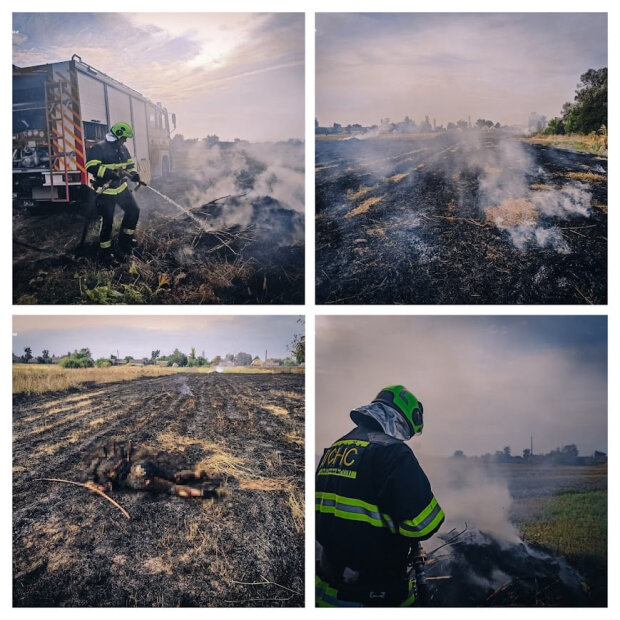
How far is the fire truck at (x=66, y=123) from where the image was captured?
11.2ft

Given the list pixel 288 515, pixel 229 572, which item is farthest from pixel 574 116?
pixel 229 572

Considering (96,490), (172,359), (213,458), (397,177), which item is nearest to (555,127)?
(397,177)

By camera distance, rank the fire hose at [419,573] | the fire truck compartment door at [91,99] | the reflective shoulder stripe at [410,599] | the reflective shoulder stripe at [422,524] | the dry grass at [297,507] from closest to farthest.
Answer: the reflective shoulder stripe at [422,524]
the fire hose at [419,573]
the reflective shoulder stripe at [410,599]
the dry grass at [297,507]
the fire truck compartment door at [91,99]

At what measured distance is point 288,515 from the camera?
3291 mm

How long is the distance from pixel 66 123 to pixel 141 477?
7.05 ft

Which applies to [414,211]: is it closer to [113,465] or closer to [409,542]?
[409,542]

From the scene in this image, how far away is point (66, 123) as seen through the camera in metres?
3.41

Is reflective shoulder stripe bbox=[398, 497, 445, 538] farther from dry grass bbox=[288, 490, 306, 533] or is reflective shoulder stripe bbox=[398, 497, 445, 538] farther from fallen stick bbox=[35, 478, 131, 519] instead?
fallen stick bbox=[35, 478, 131, 519]

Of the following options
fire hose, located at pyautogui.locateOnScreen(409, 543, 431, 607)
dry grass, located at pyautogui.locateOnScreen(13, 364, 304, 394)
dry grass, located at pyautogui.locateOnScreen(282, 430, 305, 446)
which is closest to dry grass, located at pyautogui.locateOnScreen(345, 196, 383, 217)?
dry grass, located at pyautogui.locateOnScreen(13, 364, 304, 394)

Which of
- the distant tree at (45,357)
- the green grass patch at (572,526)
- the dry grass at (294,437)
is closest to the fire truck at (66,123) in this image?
the distant tree at (45,357)

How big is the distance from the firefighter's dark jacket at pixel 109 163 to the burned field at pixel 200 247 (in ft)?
0.61

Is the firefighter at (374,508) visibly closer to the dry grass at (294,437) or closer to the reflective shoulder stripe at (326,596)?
the reflective shoulder stripe at (326,596)

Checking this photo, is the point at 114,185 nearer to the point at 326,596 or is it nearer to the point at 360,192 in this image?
the point at 360,192

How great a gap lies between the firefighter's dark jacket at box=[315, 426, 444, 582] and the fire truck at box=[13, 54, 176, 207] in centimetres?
215
